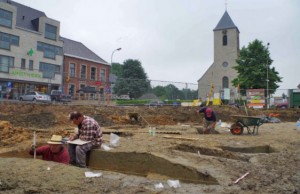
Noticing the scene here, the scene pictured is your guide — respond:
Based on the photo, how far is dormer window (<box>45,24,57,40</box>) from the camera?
40.2 meters

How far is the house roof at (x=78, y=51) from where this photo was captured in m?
43.6

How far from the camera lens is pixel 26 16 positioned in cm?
4009

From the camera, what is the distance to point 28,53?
121ft

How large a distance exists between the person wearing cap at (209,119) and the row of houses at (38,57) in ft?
54.5

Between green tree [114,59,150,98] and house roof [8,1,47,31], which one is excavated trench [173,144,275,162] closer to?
green tree [114,59,150,98]

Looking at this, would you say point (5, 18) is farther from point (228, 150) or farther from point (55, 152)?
point (228, 150)

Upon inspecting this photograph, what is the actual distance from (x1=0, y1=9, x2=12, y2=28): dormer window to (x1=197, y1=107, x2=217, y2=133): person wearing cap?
3111 centimetres

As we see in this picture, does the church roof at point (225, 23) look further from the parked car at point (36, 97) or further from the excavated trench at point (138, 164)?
the excavated trench at point (138, 164)

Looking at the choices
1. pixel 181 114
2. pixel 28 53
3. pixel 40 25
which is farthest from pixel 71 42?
pixel 181 114

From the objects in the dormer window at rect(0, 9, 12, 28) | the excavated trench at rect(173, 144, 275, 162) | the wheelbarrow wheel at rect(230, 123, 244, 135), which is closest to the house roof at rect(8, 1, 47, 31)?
the dormer window at rect(0, 9, 12, 28)

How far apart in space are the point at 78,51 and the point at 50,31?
5768 mm

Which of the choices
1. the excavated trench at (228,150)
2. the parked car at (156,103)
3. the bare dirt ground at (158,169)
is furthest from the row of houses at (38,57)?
the excavated trench at (228,150)

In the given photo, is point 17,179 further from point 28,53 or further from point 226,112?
point 28,53

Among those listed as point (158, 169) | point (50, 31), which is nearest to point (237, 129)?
point (158, 169)
